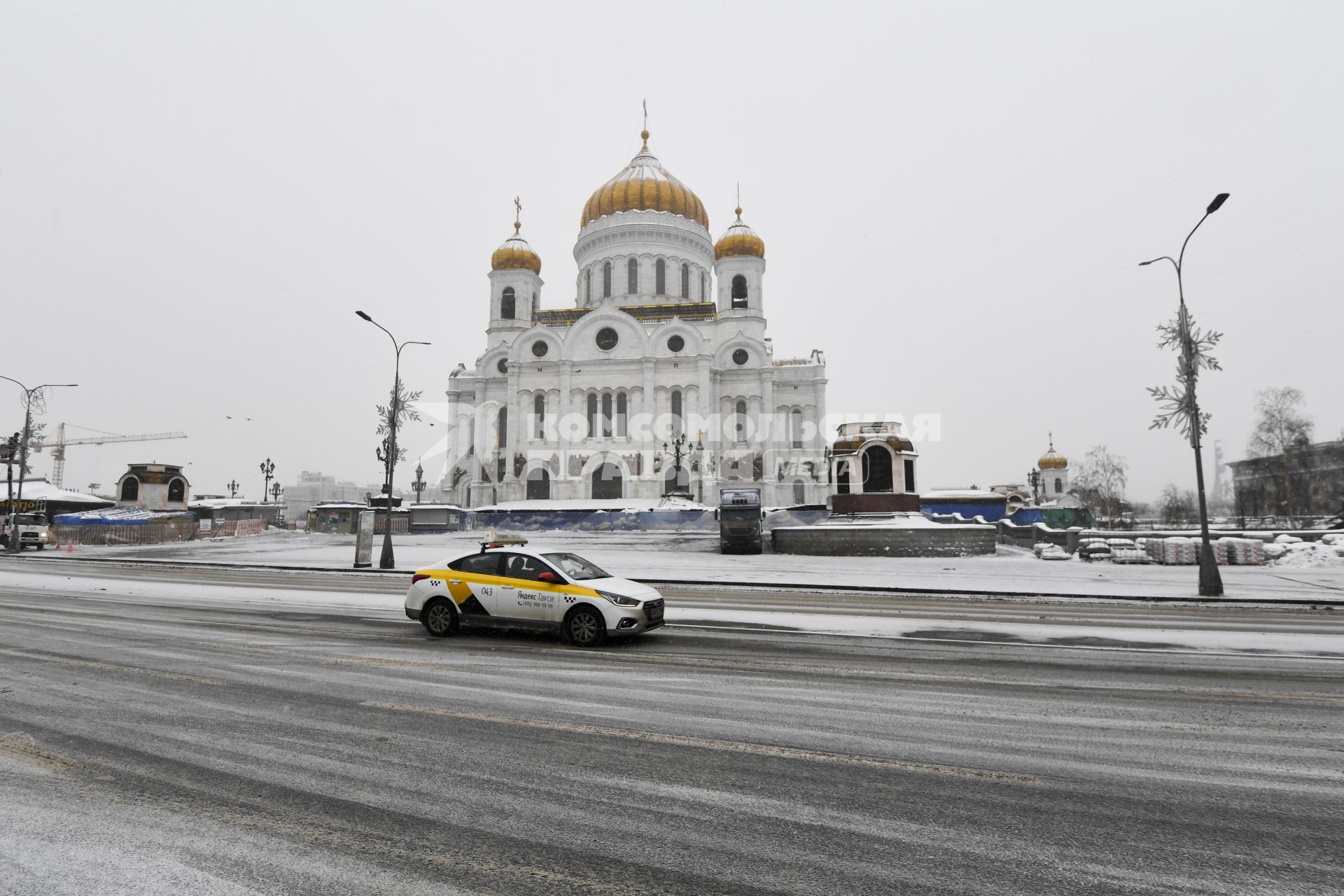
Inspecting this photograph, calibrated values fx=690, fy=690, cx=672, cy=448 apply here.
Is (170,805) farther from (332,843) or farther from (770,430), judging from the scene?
(770,430)

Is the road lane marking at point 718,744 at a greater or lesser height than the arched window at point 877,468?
lesser

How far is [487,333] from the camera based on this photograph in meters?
60.2

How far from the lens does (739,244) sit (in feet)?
189

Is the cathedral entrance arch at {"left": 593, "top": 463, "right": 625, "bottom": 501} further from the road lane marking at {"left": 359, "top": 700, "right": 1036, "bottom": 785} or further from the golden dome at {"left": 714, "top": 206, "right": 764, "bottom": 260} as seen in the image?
the road lane marking at {"left": 359, "top": 700, "right": 1036, "bottom": 785}

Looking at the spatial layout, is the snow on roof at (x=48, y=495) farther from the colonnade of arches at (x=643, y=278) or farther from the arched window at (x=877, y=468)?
the arched window at (x=877, y=468)

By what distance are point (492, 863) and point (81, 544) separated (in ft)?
148

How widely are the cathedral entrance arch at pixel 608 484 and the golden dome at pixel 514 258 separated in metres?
21.0

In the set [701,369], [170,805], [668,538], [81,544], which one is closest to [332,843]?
[170,805]

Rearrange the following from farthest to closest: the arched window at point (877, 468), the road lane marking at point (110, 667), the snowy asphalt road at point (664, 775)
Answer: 1. the arched window at point (877, 468)
2. the road lane marking at point (110, 667)
3. the snowy asphalt road at point (664, 775)

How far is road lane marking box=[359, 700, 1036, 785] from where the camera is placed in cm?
425

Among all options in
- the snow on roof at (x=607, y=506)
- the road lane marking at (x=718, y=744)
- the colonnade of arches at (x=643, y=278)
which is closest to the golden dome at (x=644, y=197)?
the colonnade of arches at (x=643, y=278)

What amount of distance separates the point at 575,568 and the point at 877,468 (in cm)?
2678

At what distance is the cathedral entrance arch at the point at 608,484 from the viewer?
171ft

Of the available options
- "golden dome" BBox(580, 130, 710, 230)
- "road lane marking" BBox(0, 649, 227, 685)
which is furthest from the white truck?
"golden dome" BBox(580, 130, 710, 230)
